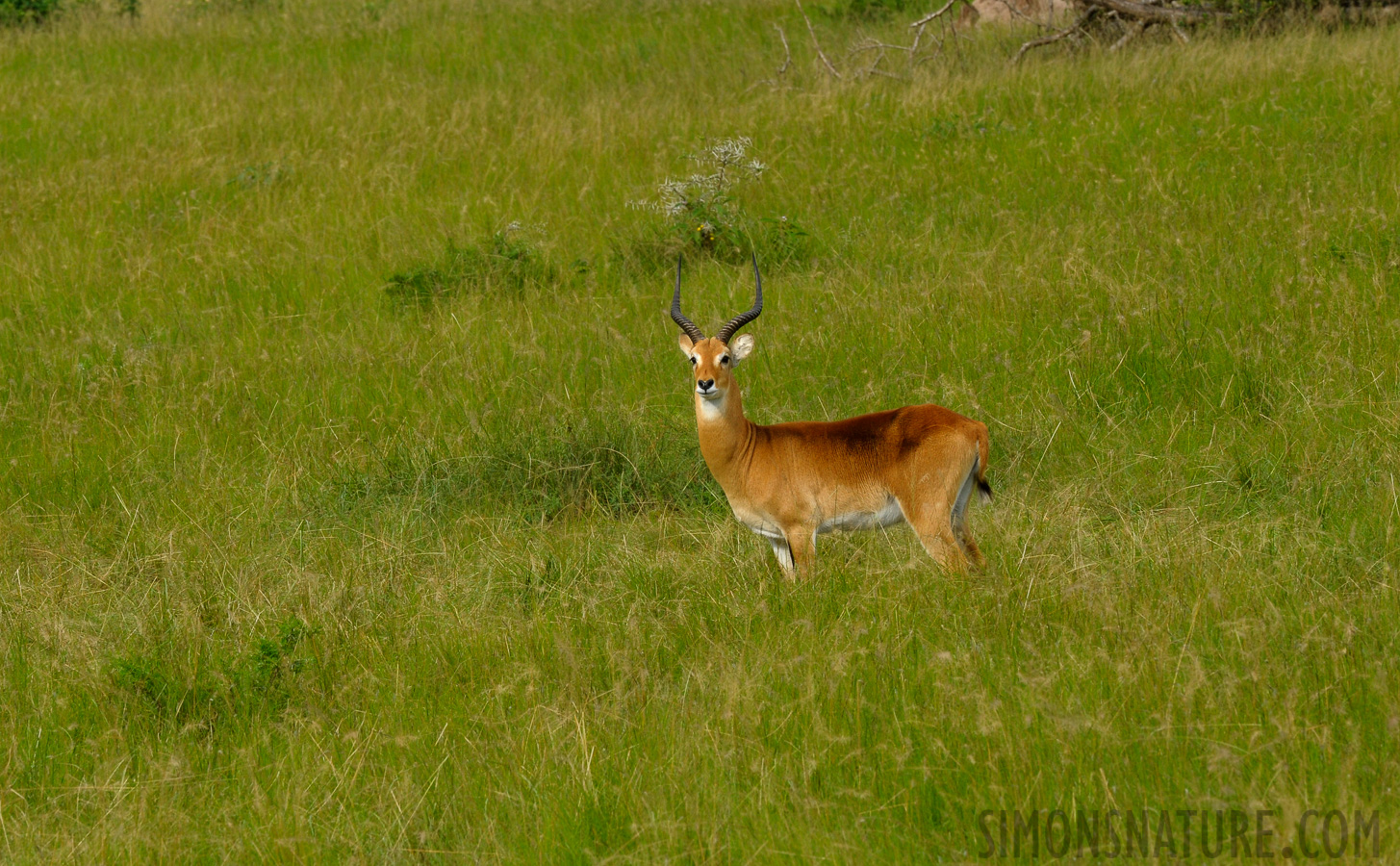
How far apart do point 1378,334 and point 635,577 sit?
12.5 feet

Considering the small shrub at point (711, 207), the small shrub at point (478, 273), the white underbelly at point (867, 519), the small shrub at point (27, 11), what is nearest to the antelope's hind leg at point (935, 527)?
the white underbelly at point (867, 519)

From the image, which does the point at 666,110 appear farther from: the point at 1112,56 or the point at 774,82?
the point at 1112,56

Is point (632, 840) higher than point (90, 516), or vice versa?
point (632, 840)

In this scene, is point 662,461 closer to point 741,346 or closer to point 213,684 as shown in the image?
point 741,346

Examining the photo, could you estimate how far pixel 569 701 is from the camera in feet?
14.1

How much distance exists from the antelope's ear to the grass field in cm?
61

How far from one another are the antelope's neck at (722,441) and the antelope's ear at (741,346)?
41 cm

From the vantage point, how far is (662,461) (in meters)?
6.53

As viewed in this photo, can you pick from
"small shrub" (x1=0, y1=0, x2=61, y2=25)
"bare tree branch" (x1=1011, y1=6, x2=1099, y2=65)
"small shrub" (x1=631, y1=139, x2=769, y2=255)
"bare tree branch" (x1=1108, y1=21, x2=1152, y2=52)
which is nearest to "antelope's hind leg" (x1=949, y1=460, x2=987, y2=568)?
"small shrub" (x1=631, y1=139, x2=769, y2=255)

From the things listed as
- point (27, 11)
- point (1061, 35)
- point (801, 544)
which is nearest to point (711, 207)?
point (801, 544)

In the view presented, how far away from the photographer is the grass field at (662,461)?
12.0 ft

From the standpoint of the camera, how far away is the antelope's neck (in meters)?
5.73

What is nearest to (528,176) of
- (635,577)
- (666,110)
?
(666,110)

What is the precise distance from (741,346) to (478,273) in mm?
2974
